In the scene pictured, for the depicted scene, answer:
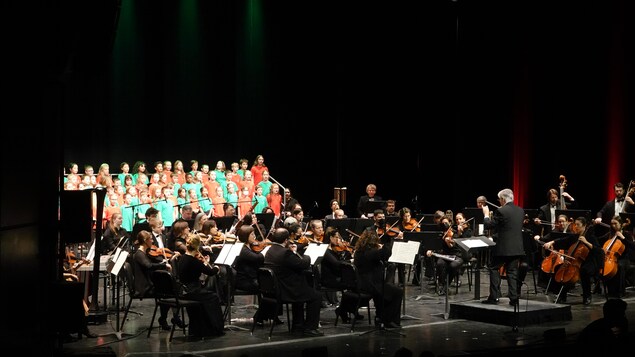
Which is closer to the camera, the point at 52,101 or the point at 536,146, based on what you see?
the point at 52,101

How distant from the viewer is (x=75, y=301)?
684 centimetres

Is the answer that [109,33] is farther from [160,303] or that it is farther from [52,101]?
[160,303]

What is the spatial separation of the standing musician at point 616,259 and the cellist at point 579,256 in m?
0.20

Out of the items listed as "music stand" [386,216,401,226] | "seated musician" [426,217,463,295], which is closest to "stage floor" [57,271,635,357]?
"seated musician" [426,217,463,295]

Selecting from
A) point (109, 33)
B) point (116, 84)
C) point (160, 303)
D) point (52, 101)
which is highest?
point (116, 84)

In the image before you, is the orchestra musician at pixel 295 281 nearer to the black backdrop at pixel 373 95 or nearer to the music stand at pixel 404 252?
the music stand at pixel 404 252

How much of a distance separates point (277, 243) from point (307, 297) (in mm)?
795

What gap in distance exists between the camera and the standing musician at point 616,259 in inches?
500

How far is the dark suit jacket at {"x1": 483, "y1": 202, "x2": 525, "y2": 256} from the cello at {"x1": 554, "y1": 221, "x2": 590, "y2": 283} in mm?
1546

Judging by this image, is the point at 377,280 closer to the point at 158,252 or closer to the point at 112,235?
the point at 158,252

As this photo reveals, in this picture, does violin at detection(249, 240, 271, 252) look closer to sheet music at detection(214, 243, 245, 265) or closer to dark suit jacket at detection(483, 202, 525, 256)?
sheet music at detection(214, 243, 245, 265)

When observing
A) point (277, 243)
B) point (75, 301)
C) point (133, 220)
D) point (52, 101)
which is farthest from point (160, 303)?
point (133, 220)

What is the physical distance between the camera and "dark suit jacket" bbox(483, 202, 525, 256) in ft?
36.7

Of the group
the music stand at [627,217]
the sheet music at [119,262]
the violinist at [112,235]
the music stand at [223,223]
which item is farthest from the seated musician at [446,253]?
the sheet music at [119,262]
